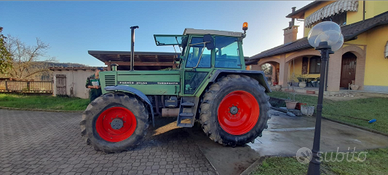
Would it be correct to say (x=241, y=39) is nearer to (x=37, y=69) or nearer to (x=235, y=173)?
(x=235, y=173)

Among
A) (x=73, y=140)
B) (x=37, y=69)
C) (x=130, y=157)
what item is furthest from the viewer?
(x=37, y=69)

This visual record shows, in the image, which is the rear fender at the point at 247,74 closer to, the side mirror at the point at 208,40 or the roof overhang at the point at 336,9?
the side mirror at the point at 208,40

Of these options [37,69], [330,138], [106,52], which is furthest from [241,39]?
[37,69]

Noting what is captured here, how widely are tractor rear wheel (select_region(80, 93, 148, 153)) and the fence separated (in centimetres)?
1217

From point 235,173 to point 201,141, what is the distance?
1.27 m

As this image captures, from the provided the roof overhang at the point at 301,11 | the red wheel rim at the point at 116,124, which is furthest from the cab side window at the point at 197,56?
the roof overhang at the point at 301,11

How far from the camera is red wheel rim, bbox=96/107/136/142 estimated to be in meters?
3.12

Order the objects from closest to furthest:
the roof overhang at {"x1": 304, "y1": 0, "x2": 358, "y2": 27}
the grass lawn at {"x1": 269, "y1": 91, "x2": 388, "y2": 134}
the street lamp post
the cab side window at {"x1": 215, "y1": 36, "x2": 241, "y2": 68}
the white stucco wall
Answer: the street lamp post, the cab side window at {"x1": 215, "y1": 36, "x2": 241, "y2": 68}, the grass lawn at {"x1": 269, "y1": 91, "x2": 388, "y2": 134}, the roof overhang at {"x1": 304, "y1": 0, "x2": 358, "y2": 27}, the white stucco wall

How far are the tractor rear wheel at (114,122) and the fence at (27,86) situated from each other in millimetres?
12173

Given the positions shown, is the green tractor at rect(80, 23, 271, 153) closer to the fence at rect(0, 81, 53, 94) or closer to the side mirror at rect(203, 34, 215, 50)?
the side mirror at rect(203, 34, 215, 50)

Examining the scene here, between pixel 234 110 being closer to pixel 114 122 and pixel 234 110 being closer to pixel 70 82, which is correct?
pixel 114 122

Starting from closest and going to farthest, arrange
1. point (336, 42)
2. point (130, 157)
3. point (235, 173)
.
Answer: point (336, 42) < point (235, 173) < point (130, 157)

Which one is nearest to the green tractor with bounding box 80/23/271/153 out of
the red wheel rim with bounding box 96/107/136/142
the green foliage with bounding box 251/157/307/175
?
the red wheel rim with bounding box 96/107/136/142

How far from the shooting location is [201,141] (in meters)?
3.68
